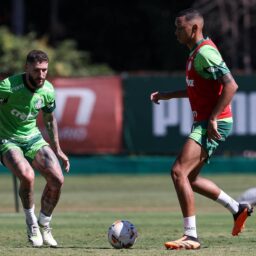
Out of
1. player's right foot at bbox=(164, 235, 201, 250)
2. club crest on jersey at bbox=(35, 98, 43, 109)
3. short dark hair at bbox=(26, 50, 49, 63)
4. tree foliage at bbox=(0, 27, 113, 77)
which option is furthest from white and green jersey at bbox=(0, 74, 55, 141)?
tree foliage at bbox=(0, 27, 113, 77)

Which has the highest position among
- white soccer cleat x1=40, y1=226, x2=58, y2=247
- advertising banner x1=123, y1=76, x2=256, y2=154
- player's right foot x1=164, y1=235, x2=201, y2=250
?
player's right foot x1=164, y1=235, x2=201, y2=250

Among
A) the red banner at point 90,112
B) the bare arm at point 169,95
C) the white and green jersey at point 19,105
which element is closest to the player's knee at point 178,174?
the bare arm at point 169,95

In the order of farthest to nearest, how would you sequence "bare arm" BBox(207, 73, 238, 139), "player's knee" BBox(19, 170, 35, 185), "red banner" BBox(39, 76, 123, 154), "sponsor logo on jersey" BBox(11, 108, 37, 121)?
1. "red banner" BBox(39, 76, 123, 154)
2. "sponsor logo on jersey" BBox(11, 108, 37, 121)
3. "player's knee" BBox(19, 170, 35, 185)
4. "bare arm" BBox(207, 73, 238, 139)

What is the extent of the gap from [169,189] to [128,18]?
19.2 meters

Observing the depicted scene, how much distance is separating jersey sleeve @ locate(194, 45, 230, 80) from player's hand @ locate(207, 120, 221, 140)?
0.49m

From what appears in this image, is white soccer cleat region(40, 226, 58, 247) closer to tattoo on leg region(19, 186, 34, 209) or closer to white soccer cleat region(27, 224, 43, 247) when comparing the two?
white soccer cleat region(27, 224, 43, 247)

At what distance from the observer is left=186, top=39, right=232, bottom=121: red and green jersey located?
10.9 meters

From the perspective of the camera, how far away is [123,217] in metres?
16.5

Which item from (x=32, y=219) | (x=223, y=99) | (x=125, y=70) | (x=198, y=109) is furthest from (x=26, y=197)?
(x=125, y=70)

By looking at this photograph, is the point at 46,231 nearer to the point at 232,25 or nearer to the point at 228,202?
the point at 228,202

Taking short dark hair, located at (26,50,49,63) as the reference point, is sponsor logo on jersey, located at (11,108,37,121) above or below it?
below

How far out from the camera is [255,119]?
89.1 feet

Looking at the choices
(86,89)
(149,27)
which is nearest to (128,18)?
(149,27)

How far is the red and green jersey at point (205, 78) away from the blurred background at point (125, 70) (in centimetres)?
1577
